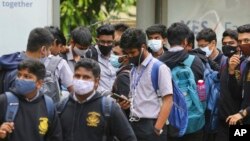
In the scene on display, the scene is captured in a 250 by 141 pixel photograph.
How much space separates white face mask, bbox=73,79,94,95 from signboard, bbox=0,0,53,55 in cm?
198

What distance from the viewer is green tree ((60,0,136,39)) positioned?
10.6 m

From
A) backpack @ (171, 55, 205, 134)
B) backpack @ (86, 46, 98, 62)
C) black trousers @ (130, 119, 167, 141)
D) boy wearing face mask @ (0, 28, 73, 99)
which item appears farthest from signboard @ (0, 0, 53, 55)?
black trousers @ (130, 119, 167, 141)

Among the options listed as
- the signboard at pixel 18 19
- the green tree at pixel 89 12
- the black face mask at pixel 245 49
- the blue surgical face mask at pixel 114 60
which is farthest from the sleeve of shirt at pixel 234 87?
the green tree at pixel 89 12

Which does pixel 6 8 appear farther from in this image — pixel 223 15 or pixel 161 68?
pixel 223 15

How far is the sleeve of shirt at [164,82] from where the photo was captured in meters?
5.70

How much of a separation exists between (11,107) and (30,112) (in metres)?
0.14

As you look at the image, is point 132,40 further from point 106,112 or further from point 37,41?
point 106,112

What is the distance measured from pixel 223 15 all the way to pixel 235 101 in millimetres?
3782

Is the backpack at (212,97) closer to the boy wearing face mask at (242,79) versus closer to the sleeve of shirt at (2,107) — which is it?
the boy wearing face mask at (242,79)

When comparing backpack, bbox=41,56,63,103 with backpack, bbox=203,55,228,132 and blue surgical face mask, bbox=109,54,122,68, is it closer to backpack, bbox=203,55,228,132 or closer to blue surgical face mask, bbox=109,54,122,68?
blue surgical face mask, bbox=109,54,122,68

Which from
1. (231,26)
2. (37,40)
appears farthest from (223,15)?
(37,40)

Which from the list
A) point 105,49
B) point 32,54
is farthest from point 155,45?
point 32,54

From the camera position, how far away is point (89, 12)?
36.5 feet

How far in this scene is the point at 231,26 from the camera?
33.0 feet
